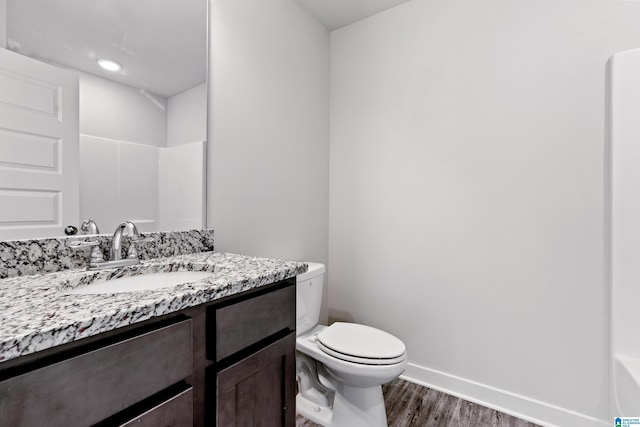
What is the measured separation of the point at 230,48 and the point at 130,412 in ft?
5.24

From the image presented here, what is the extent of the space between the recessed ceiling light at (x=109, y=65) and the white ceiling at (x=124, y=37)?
16 mm

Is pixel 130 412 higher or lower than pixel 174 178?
lower

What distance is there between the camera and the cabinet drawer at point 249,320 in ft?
2.76

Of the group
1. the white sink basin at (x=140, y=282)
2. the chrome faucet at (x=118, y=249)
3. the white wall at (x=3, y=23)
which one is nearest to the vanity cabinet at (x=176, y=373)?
the white sink basin at (x=140, y=282)

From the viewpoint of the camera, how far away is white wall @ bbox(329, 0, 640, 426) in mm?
1518

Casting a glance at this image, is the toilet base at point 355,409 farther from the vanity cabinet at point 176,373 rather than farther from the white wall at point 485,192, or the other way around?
the white wall at point 485,192

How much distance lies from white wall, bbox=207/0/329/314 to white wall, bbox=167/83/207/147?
2.0 inches

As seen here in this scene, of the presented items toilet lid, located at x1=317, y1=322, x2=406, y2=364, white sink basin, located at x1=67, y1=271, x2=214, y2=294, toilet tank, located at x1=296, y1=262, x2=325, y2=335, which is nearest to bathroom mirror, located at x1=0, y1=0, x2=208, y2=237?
white sink basin, located at x1=67, y1=271, x2=214, y2=294

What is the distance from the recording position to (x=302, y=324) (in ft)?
5.49

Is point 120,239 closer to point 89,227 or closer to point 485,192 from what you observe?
point 89,227

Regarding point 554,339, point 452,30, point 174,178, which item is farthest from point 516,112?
point 174,178

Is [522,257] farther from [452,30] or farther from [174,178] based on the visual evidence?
[174,178]

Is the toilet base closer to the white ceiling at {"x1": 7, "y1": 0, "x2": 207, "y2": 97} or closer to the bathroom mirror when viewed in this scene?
the bathroom mirror

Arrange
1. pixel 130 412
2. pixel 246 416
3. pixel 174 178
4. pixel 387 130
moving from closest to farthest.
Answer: pixel 130 412, pixel 246 416, pixel 174 178, pixel 387 130
